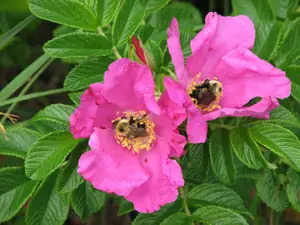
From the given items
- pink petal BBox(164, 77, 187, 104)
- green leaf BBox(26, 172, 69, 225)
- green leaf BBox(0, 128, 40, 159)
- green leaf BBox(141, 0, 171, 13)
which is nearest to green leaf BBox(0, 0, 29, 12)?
green leaf BBox(141, 0, 171, 13)

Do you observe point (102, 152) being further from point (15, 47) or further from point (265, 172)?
point (15, 47)

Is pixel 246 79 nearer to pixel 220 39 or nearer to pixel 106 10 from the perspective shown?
pixel 220 39

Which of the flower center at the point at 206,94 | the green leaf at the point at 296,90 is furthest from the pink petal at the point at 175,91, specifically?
the green leaf at the point at 296,90

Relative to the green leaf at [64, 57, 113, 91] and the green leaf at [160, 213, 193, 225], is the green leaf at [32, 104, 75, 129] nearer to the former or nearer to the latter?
the green leaf at [64, 57, 113, 91]

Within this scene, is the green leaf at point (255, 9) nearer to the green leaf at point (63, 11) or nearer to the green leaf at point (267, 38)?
the green leaf at point (267, 38)

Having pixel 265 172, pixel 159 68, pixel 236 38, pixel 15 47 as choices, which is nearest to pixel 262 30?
pixel 236 38

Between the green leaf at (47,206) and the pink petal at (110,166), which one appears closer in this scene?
the pink petal at (110,166)
